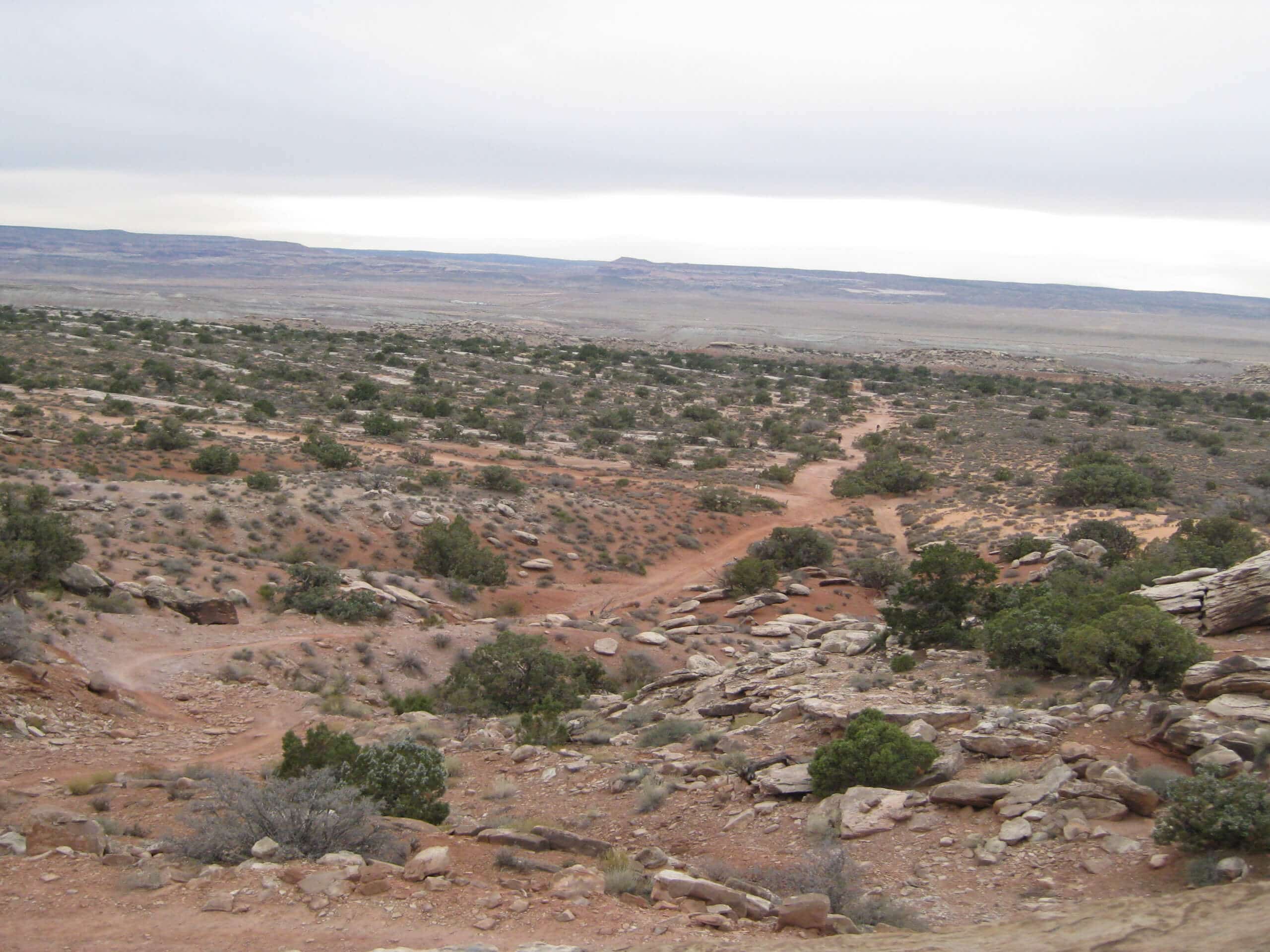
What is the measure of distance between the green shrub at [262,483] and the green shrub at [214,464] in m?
3.83

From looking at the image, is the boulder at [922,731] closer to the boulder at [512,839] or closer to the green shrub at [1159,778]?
the green shrub at [1159,778]

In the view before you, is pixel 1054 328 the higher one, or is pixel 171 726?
pixel 1054 328

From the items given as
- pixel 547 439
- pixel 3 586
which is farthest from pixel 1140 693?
pixel 547 439

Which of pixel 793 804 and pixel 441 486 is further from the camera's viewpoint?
pixel 441 486

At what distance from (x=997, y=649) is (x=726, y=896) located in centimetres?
828

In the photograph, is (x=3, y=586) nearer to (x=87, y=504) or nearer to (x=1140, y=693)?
(x=87, y=504)

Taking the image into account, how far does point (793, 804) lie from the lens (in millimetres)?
10281

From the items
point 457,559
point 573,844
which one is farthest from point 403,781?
point 457,559

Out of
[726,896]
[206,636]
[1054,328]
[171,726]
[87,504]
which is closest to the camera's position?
[726,896]

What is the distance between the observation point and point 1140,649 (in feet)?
37.9

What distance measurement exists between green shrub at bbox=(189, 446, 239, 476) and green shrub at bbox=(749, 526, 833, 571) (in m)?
16.6

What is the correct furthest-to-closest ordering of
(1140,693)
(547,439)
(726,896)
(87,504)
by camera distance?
(547,439) → (87,504) → (1140,693) → (726,896)

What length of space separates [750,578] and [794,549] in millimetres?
3630

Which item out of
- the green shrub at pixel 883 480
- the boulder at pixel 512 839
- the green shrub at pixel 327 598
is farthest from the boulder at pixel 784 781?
the green shrub at pixel 883 480
